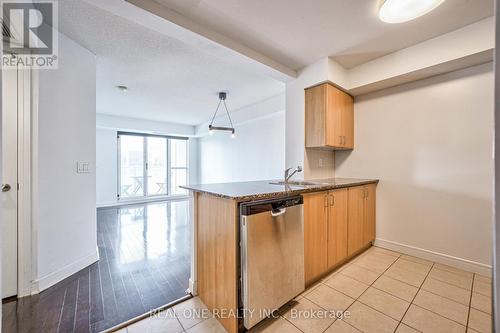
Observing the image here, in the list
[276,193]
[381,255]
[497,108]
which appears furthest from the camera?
[381,255]

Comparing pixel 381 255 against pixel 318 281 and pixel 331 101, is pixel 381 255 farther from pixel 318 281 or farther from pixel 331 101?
pixel 331 101

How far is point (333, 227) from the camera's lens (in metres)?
2.16

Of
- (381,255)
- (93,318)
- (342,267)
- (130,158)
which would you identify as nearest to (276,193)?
(342,267)

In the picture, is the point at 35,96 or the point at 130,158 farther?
the point at 130,158

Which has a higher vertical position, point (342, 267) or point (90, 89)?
point (90, 89)

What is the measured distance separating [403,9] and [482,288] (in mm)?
2644

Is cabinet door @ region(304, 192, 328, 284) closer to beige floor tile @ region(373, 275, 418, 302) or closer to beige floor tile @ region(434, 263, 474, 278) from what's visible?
beige floor tile @ region(373, 275, 418, 302)

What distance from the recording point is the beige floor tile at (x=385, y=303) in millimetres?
1663

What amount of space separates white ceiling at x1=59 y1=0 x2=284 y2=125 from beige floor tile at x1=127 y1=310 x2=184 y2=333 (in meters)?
2.70

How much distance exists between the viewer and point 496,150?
587 millimetres

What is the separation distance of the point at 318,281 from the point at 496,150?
1952 millimetres

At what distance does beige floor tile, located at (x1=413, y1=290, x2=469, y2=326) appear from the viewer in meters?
1.61

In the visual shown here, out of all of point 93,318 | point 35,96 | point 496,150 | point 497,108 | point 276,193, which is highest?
point 35,96
